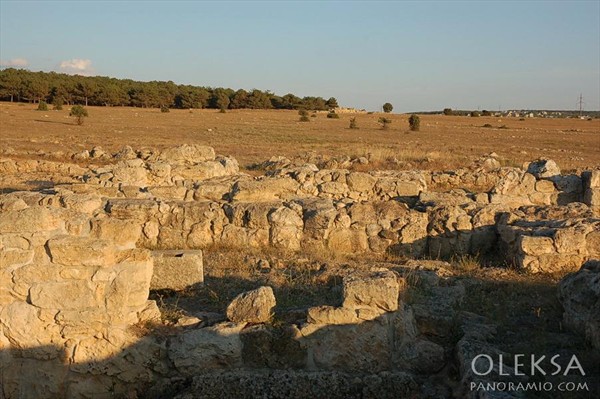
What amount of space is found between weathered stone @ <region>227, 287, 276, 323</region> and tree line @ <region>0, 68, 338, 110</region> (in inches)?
2331

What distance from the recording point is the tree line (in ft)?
209

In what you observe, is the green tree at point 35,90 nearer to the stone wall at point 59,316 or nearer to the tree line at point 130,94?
the tree line at point 130,94

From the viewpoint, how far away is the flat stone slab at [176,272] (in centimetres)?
598

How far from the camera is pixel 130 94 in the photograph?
70750 millimetres

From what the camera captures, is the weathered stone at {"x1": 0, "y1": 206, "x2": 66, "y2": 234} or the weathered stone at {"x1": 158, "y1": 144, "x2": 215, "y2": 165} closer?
the weathered stone at {"x1": 0, "y1": 206, "x2": 66, "y2": 234}

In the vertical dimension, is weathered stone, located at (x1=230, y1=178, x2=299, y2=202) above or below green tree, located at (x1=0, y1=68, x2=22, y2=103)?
below

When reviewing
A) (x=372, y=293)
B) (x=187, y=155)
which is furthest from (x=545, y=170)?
(x=372, y=293)

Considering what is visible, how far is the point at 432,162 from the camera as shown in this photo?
59.8 ft

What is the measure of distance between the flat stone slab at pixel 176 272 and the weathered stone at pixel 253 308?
4.28ft

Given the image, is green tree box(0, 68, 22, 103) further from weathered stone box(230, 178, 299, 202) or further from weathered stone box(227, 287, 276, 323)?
weathered stone box(227, 287, 276, 323)

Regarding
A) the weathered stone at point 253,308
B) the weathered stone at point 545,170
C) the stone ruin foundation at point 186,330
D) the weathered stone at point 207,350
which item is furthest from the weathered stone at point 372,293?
the weathered stone at point 545,170

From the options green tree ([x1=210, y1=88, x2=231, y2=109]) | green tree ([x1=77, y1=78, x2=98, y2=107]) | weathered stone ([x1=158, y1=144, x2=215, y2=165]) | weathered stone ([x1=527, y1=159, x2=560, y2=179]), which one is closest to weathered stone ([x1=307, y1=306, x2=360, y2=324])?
weathered stone ([x1=527, y1=159, x2=560, y2=179])

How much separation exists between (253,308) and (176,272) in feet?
5.14

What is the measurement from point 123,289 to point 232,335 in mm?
1000
